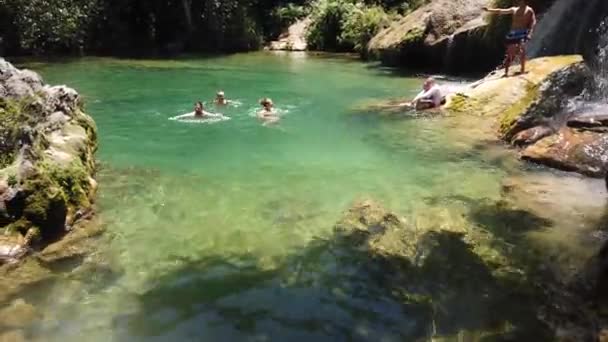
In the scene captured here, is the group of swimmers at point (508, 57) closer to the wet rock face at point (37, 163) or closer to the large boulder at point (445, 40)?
the large boulder at point (445, 40)

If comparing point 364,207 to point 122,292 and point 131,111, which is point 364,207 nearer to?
point 122,292

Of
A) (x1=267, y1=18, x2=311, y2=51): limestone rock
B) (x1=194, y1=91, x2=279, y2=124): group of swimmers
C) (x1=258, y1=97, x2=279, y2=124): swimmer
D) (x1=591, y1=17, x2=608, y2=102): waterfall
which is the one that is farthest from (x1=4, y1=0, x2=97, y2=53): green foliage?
(x1=591, y1=17, x2=608, y2=102): waterfall

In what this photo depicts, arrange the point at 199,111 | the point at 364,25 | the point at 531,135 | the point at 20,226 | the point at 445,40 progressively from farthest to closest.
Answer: the point at 364,25 < the point at 445,40 < the point at 199,111 < the point at 531,135 < the point at 20,226

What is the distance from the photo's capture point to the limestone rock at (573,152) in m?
10.8

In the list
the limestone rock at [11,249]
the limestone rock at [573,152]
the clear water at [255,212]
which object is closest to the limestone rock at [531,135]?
the limestone rock at [573,152]

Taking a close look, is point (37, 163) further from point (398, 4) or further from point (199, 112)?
point (398, 4)

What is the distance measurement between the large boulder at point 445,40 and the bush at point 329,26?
24.2 ft

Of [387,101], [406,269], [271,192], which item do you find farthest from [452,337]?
[387,101]

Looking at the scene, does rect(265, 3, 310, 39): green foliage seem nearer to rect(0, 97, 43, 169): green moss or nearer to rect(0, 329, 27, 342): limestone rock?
rect(0, 97, 43, 169): green moss

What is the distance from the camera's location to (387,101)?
1903cm

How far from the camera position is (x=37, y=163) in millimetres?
8695

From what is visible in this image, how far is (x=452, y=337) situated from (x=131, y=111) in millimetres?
14542

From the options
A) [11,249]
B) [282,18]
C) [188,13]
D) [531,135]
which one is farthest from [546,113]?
[282,18]

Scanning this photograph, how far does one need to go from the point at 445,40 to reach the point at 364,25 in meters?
8.85
